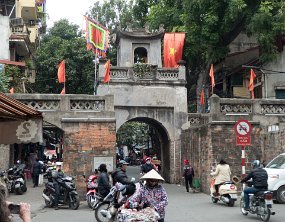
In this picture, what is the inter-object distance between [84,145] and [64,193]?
9.07ft

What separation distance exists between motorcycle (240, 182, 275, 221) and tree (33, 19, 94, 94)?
23619 millimetres

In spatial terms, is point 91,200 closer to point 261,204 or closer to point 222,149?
point 261,204

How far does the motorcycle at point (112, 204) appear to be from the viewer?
9762 millimetres

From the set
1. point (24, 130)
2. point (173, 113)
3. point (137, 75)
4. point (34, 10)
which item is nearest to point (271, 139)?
point (173, 113)

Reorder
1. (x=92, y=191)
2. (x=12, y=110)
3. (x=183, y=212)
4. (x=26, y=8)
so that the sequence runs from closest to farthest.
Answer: (x=12, y=110)
(x=183, y=212)
(x=92, y=191)
(x=26, y=8)

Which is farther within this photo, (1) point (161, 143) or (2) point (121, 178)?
(1) point (161, 143)

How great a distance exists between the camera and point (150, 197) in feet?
21.7

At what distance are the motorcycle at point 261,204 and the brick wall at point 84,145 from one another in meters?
5.95

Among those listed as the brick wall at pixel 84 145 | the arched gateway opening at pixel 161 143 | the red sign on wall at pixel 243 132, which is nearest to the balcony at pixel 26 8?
the arched gateway opening at pixel 161 143

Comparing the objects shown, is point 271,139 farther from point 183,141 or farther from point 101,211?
point 101,211

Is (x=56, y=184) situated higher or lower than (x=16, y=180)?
higher

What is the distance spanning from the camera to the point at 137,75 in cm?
2278

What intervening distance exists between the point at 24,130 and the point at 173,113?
1706 cm

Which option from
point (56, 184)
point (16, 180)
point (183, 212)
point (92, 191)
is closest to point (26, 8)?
point (16, 180)
